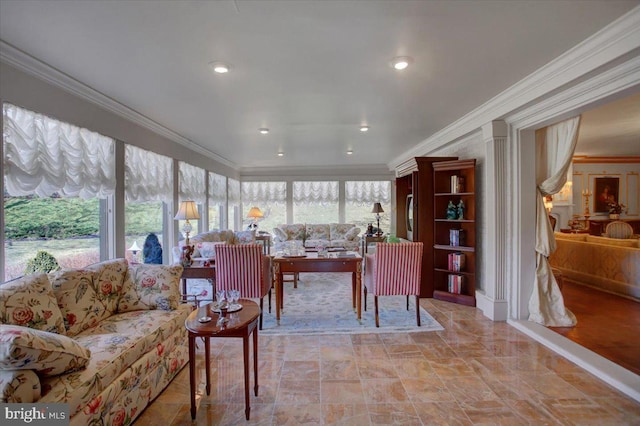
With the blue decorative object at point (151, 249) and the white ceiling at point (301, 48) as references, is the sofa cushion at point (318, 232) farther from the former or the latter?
the white ceiling at point (301, 48)

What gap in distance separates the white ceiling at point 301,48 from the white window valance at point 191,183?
5.26ft

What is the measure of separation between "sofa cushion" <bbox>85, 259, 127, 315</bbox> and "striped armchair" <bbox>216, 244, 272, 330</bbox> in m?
1.04

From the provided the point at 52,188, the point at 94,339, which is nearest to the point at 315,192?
the point at 52,188

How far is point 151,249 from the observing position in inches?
169

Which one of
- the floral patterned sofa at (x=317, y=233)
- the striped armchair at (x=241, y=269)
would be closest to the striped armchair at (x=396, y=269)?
the striped armchair at (x=241, y=269)

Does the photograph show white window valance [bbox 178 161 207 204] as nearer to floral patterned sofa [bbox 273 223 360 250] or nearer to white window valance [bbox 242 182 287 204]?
floral patterned sofa [bbox 273 223 360 250]

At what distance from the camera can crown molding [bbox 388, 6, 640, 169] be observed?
1.96 meters

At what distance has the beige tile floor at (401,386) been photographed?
206 cm

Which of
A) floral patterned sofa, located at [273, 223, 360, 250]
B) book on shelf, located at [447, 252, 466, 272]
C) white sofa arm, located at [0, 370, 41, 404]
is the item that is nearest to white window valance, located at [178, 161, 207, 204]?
floral patterned sofa, located at [273, 223, 360, 250]

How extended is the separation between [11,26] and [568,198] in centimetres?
994

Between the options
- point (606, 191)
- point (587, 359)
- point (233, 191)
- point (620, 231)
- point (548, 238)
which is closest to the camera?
point (587, 359)

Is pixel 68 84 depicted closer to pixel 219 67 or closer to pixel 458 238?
pixel 219 67

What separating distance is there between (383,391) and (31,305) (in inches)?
98.2

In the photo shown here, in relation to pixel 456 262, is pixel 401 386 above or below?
below
